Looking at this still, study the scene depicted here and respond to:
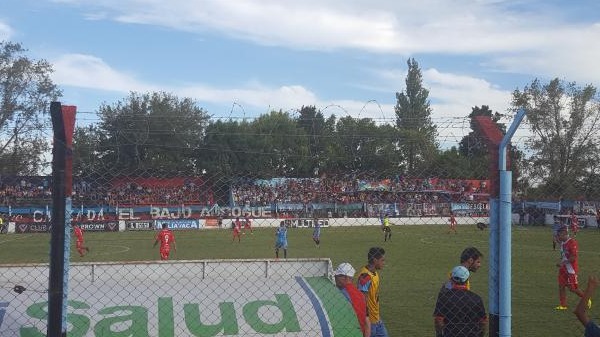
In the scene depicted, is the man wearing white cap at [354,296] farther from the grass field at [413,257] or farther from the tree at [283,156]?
the grass field at [413,257]

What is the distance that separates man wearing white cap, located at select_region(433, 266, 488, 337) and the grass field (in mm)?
4859

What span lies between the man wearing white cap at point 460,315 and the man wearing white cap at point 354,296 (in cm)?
74

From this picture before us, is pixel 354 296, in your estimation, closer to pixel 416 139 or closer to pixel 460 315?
pixel 460 315

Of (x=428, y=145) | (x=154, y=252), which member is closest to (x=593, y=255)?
(x=154, y=252)

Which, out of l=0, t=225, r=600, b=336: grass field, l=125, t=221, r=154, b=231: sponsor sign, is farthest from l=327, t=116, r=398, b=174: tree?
l=125, t=221, r=154, b=231: sponsor sign

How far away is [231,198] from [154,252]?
19768mm

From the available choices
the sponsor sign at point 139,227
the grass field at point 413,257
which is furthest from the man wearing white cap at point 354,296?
the sponsor sign at point 139,227

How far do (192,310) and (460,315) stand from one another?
2.92 metres

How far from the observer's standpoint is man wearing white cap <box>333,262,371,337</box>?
634 cm

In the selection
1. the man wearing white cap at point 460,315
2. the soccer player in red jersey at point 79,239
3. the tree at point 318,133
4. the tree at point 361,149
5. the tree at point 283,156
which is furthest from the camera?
the soccer player in red jersey at point 79,239

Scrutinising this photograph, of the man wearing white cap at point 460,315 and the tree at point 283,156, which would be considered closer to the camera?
the man wearing white cap at point 460,315

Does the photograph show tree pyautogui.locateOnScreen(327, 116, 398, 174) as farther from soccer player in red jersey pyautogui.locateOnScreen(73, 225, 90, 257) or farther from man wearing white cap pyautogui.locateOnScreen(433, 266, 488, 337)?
soccer player in red jersey pyautogui.locateOnScreen(73, 225, 90, 257)

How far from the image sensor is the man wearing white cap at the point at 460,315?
229 inches

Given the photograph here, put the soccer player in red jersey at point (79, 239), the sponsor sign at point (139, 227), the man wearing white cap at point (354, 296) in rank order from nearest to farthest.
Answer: the man wearing white cap at point (354, 296), the soccer player in red jersey at point (79, 239), the sponsor sign at point (139, 227)
